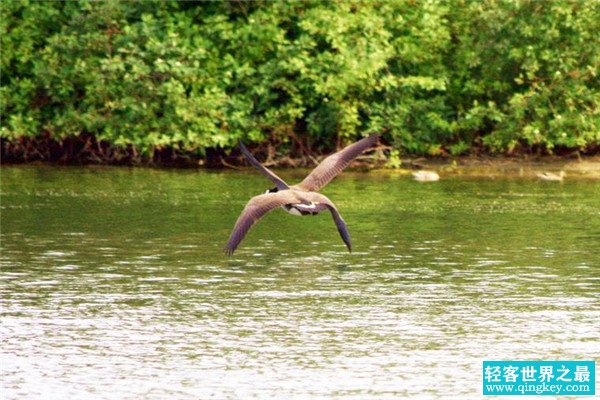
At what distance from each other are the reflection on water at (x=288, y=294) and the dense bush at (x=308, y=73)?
615 centimetres

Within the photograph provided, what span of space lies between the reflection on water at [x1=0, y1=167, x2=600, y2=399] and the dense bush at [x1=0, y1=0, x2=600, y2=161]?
6146 mm

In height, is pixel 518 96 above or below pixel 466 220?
above

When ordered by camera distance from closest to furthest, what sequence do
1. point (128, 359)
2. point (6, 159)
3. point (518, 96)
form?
point (128, 359)
point (518, 96)
point (6, 159)

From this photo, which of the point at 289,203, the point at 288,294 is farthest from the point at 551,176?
A: the point at 289,203

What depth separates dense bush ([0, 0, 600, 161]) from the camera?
A: 1517 inches

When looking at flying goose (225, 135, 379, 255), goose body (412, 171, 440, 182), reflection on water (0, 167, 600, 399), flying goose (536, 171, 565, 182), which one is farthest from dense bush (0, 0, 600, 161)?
flying goose (225, 135, 379, 255)

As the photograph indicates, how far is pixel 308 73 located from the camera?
38.9 metres

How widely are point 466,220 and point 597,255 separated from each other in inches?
203

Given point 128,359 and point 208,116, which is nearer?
point 128,359

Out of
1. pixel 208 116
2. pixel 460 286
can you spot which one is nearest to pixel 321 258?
pixel 460 286

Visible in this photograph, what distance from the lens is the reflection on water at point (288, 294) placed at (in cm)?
1529

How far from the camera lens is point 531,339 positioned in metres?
16.9

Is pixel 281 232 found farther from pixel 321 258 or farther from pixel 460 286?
pixel 460 286

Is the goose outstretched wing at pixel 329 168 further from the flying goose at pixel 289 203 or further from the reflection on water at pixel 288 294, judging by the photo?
the reflection on water at pixel 288 294
